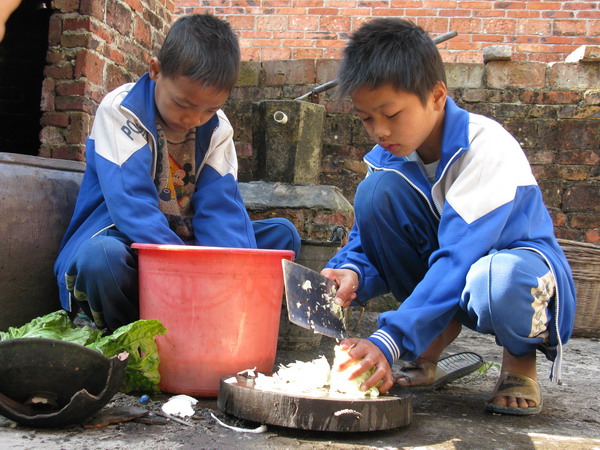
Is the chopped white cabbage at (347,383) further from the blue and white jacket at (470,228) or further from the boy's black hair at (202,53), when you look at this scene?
the boy's black hair at (202,53)

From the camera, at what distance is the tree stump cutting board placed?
1535 millimetres

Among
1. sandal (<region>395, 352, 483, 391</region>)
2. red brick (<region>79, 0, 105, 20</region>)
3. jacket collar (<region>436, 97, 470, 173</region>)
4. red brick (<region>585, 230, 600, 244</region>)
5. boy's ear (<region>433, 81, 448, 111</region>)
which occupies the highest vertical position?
red brick (<region>79, 0, 105, 20</region>)

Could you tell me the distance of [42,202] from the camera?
7.65 ft

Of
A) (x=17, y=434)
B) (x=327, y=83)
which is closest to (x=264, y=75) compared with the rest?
(x=327, y=83)

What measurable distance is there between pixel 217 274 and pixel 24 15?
100 inches

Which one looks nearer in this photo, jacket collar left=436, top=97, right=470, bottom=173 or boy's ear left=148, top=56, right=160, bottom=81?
jacket collar left=436, top=97, right=470, bottom=173

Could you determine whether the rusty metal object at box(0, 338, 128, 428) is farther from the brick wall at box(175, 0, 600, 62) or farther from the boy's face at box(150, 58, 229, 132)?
the brick wall at box(175, 0, 600, 62)

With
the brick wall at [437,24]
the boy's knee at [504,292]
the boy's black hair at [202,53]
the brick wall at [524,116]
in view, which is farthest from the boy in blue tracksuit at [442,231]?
the brick wall at [437,24]

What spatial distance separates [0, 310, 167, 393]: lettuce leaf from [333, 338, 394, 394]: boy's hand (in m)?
0.51

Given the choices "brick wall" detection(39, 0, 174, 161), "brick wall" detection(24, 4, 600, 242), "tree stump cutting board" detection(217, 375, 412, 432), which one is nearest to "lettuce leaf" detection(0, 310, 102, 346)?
"tree stump cutting board" detection(217, 375, 412, 432)

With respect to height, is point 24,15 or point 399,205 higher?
point 24,15

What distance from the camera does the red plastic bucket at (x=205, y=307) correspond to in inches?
73.2

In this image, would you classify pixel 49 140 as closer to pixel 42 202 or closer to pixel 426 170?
pixel 42 202

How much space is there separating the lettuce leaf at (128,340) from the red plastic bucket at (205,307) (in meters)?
0.08
